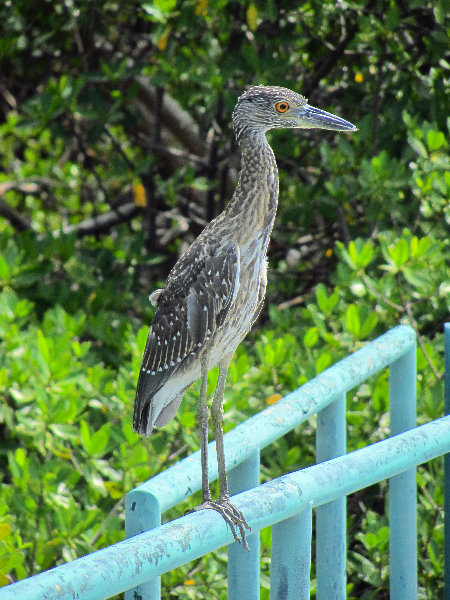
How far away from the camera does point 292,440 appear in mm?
3912

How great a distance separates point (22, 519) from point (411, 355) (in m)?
1.56

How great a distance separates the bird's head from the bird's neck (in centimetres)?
4

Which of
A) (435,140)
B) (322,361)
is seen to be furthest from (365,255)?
(435,140)

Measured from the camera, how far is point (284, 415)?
8.39 feet

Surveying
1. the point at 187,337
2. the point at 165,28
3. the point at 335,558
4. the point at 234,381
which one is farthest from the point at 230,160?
the point at 335,558

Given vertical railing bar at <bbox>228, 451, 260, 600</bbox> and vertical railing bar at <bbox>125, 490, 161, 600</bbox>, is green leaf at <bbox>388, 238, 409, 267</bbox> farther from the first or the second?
vertical railing bar at <bbox>125, 490, 161, 600</bbox>

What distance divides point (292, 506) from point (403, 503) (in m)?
0.90

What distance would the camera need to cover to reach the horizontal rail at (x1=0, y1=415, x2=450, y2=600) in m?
1.48

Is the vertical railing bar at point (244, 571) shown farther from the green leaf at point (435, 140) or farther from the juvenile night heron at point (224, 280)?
the green leaf at point (435, 140)

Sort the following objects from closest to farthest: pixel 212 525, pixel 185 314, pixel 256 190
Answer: pixel 212 525 → pixel 256 190 → pixel 185 314

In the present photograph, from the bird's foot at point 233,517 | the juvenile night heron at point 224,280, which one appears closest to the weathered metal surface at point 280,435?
the bird's foot at point 233,517

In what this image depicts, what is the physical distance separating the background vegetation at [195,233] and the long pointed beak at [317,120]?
103 centimetres

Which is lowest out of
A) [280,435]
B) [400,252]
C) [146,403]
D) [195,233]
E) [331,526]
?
[331,526]

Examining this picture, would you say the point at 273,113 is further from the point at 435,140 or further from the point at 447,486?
the point at 435,140
